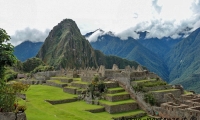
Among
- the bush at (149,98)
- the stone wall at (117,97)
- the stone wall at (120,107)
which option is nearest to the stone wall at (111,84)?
the stone wall at (117,97)

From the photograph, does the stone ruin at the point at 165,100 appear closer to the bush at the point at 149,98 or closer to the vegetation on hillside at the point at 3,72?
the bush at the point at 149,98

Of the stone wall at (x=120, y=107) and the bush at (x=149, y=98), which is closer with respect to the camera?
the stone wall at (x=120, y=107)

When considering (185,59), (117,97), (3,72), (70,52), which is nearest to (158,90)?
(117,97)

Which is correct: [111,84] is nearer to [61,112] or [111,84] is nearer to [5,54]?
[61,112]

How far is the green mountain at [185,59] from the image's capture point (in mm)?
135625

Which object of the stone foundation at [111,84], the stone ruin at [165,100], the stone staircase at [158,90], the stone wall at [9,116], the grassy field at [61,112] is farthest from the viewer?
the stone foundation at [111,84]

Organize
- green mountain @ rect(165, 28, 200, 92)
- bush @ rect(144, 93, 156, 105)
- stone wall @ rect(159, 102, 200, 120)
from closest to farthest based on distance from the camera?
stone wall @ rect(159, 102, 200, 120), bush @ rect(144, 93, 156, 105), green mountain @ rect(165, 28, 200, 92)

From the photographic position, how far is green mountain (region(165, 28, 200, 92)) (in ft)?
445

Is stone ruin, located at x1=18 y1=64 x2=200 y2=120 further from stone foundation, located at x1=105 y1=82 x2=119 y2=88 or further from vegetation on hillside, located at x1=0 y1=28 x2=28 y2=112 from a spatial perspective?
vegetation on hillside, located at x1=0 y1=28 x2=28 y2=112

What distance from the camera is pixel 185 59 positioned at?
157 metres

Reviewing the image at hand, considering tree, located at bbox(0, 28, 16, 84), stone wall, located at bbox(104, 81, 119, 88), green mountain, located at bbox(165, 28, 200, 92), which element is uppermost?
green mountain, located at bbox(165, 28, 200, 92)

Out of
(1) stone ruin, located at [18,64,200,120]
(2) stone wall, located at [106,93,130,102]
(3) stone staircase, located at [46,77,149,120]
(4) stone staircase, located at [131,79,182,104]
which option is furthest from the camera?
(2) stone wall, located at [106,93,130,102]

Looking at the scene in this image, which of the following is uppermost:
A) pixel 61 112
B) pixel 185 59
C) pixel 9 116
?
pixel 185 59

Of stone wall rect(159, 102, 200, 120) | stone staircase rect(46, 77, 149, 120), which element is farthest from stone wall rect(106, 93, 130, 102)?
stone wall rect(159, 102, 200, 120)
